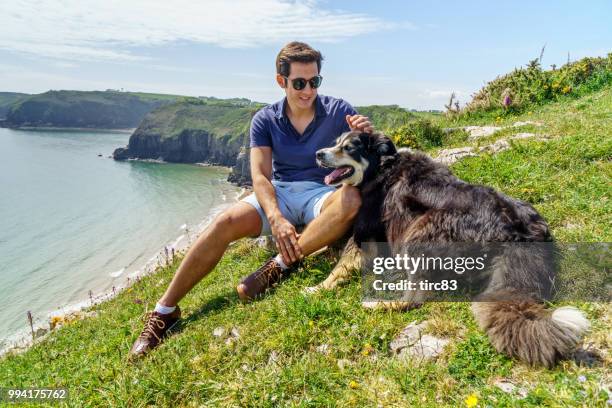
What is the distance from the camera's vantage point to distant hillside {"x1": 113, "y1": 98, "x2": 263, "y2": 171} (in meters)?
125

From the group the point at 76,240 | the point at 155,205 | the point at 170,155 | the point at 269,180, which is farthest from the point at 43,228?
the point at 170,155

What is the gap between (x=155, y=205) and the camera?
57969 millimetres

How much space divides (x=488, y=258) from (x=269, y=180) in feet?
9.57

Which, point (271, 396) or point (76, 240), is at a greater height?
point (271, 396)

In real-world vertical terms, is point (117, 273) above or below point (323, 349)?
below

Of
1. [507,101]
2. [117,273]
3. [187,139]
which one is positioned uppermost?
[187,139]

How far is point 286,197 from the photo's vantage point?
5.57 metres

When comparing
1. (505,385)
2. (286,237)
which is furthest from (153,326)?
(505,385)

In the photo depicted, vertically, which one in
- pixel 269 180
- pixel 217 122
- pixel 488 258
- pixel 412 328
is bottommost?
pixel 412 328

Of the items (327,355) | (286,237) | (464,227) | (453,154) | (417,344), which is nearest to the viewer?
(417,344)

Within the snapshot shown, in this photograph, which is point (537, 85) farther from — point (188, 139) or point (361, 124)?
point (188, 139)

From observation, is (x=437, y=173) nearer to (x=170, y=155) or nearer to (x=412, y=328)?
(x=412, y=328)

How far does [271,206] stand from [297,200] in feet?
1.75

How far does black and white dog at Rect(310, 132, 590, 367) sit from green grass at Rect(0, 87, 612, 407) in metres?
0.20
